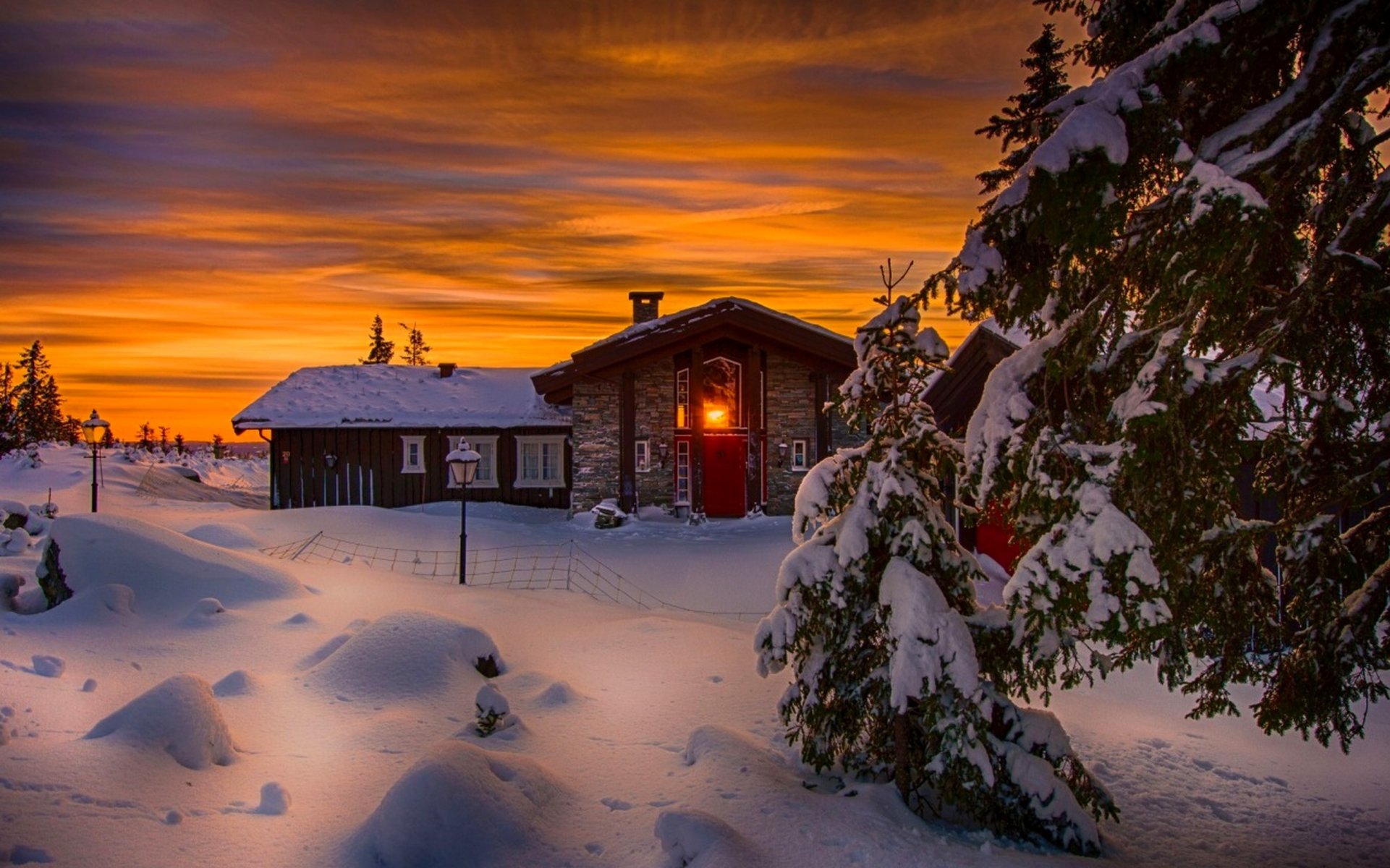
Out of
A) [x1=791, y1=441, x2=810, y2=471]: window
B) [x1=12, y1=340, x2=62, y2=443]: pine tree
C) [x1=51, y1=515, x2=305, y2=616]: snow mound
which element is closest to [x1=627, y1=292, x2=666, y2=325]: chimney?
[x1=791, y1=441, x2=810, y2=471]: window

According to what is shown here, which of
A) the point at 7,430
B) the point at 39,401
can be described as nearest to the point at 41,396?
the point at 39,401

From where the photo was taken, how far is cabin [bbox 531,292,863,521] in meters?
22.7

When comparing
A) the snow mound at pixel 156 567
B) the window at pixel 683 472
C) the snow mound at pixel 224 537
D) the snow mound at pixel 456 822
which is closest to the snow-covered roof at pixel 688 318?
the window at pixel 683 472

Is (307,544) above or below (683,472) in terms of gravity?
Result: below

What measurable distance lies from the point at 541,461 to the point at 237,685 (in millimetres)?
18387

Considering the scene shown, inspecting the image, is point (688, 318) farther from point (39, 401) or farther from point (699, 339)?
point (39, 401)

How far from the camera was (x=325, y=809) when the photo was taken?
5941 millimetres

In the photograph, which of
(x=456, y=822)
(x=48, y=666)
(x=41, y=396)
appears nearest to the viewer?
(x=456, y=822)

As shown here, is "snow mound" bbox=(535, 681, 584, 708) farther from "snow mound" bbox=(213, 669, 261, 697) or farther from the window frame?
the window frame

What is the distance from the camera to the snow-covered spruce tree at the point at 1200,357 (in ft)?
17.3

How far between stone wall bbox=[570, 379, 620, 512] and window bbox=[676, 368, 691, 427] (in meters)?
1.75

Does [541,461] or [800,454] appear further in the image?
[541,461]

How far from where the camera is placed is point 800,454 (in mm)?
23906

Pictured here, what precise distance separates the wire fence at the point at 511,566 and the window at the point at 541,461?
7.01m
